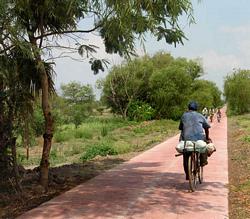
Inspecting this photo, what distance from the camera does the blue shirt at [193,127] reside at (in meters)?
10.5

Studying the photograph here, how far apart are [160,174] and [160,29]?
510 centimetres

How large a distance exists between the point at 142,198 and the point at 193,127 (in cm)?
195

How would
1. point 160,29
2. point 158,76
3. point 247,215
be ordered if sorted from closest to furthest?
point 247,215 → point 160,29 → point 158,76

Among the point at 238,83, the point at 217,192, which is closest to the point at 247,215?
the point at 217,192

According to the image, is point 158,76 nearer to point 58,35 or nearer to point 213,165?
point 213,165

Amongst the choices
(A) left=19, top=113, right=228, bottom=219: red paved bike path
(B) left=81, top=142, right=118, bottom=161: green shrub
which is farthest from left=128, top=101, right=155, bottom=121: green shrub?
(A) left=19, top=113, right=228, bottom=219: red paved bike path

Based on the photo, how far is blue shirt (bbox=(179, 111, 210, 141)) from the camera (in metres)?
10.5

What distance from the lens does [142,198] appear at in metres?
9.66

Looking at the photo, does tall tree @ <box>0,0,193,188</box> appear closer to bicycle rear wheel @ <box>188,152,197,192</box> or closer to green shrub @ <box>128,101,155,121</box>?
bicycle rear wheel @ <box>188,152,197,192</box>

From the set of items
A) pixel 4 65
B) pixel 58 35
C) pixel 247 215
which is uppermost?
pixel 58 35

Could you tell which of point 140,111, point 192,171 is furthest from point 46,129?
point 140,111

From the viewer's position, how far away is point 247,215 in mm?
8398

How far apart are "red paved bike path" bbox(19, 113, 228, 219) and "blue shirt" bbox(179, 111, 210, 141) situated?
3.65ft

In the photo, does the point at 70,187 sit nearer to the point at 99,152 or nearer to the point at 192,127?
the point at 192,127
